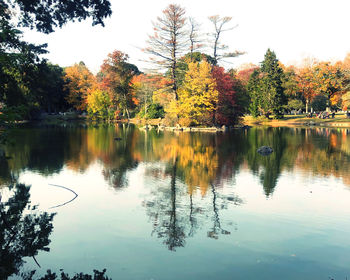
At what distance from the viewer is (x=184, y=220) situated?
9852 millimetres

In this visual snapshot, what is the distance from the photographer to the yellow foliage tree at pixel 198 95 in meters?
46.3

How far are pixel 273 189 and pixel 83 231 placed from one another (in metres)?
8.21

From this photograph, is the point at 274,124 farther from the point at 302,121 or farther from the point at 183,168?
the point at 183,168

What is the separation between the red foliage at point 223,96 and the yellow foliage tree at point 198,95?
984 millimetres

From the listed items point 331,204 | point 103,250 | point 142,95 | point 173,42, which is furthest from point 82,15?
point 142,95

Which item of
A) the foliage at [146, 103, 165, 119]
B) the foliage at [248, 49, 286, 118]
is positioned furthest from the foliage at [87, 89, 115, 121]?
the foliage at [248, 49, 286, 118]

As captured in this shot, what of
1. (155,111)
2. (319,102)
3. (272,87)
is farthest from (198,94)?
(319,102)

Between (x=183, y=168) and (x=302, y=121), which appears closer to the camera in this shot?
(x=183, y=168)

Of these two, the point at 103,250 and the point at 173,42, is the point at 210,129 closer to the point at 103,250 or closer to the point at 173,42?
the point at 173,42

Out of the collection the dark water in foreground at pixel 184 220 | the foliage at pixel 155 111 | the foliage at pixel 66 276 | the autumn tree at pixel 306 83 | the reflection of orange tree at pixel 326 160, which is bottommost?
the foliage at pixel 66 276

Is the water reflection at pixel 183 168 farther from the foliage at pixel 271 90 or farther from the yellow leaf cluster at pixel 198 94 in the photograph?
the foliage at pixel 271 90

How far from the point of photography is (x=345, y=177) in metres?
16.0

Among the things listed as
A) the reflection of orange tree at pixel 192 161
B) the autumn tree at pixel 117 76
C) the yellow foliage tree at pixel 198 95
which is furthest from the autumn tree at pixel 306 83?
the reflection of orange tree at pixel 192 161

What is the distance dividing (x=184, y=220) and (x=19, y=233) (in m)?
Result: 4.60
